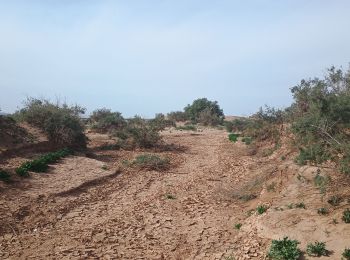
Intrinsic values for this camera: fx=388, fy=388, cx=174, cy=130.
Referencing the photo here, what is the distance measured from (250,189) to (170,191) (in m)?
2.62

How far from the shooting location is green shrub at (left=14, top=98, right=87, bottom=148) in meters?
19.8

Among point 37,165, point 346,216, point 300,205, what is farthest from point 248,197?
point 37,165

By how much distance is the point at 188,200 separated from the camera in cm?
1184

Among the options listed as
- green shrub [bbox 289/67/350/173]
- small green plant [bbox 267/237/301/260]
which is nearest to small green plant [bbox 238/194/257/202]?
green shrub [bbox 289/67/350/173]

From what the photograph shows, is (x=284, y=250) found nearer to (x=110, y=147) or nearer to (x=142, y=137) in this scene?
(x=142, y=137)

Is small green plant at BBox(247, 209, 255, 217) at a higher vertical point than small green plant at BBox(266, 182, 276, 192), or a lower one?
lower

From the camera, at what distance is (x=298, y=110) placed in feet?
53.2

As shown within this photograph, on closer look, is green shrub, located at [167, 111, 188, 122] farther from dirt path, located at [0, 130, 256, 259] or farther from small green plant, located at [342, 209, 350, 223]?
small green plant, located at [342, 209, 350, 223]

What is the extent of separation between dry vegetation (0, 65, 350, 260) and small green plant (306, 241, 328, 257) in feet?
0.06

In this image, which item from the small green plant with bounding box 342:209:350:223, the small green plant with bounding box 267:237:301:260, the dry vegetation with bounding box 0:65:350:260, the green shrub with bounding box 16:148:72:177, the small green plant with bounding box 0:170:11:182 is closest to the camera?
the small green plant with bounding box 267:237:301:260

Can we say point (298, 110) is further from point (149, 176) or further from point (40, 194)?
point (40, 194)

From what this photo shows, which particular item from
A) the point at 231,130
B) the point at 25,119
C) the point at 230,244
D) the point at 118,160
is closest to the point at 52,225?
the point at 230,244

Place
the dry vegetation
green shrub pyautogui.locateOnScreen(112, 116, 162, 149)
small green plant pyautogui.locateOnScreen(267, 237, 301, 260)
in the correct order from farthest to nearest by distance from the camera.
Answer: green shrub pyautogui.locateOnScreen(112, 116, 162, 149) → the dry vegetation → small green plant pyautogui.locateOnScreen(267, 237, 301, 260)

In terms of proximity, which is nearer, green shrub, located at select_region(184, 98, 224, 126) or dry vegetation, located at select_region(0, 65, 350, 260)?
dry vegetation, located at select_region(0, 65, 350, 260)
